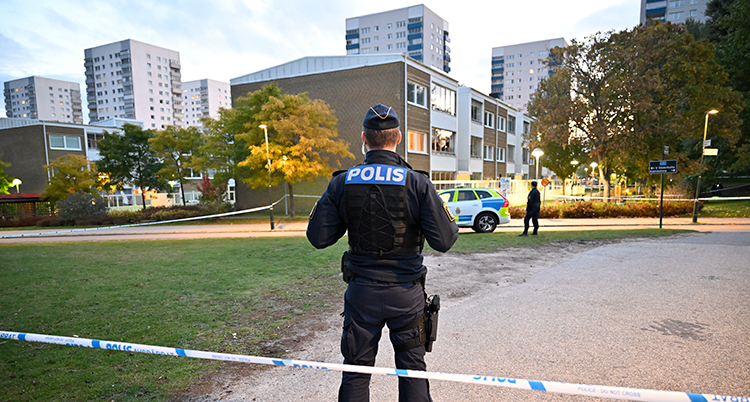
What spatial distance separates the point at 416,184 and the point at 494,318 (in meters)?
3.09

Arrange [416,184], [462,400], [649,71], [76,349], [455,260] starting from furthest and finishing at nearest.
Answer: [649,71] < [455,260] < [76,349] < [462,400] < [416,184]

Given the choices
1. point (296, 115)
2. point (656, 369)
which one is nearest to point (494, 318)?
point (656, 369)

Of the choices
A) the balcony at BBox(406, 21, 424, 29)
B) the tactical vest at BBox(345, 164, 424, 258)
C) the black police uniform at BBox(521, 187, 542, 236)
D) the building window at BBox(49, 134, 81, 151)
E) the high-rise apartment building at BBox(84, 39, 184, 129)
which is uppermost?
the balcony at BBox(406, 21, 424, 29)

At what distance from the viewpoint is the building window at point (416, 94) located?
86.0 ft

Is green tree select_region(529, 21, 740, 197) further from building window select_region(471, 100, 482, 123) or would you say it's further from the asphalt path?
the asphalt path

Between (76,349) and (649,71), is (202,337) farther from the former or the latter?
(649,71)

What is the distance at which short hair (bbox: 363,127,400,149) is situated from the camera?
244 centimetres

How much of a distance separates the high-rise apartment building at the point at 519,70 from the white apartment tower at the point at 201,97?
9744 cm

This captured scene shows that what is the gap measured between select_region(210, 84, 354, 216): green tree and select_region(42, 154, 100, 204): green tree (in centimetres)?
1119

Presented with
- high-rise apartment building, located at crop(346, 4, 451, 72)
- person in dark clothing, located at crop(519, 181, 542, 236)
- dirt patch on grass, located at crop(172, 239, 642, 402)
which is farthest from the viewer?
high-rise apartment building, located at crop(346, 4, 451, 72)

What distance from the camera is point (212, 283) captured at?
6453 mm

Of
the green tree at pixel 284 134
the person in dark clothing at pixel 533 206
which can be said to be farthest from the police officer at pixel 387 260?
the green tree at pixel 284 134

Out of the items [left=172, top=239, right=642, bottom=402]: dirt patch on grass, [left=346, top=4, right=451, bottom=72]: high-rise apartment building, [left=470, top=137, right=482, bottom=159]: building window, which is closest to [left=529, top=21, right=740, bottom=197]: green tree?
[left=470, top=137, right=482, bottom=159]: building window

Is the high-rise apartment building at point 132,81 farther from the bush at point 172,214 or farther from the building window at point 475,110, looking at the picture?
the building window at point 475,110
